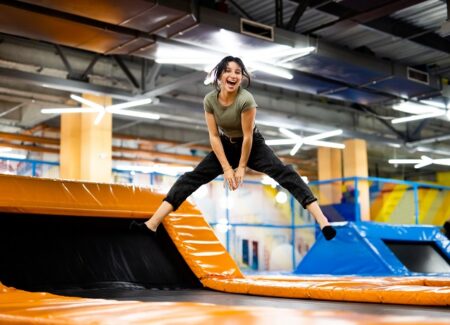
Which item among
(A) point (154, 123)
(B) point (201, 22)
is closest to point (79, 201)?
(B) point (201, 22)

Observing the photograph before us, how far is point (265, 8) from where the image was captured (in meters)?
7.87

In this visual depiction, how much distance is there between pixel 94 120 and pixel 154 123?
377 centimetres

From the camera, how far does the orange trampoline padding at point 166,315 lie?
1714 millimetres

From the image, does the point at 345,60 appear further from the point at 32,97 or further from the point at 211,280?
the point at 32,97

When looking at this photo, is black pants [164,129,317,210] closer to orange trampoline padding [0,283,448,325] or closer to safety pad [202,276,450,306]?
safety pad [202,276,450,306]

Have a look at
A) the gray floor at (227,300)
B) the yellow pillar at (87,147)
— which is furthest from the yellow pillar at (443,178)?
the gray floor at (227,300)

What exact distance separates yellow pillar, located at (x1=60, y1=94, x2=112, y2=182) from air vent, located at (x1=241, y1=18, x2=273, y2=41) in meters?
4.45

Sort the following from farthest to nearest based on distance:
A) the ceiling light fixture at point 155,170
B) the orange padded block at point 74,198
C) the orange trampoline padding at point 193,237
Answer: the ceiling light fixture at point 155,170, the orange padded block at point 74,198, the orange trampoline padding at point 193,237

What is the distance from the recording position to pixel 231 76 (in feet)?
9.46

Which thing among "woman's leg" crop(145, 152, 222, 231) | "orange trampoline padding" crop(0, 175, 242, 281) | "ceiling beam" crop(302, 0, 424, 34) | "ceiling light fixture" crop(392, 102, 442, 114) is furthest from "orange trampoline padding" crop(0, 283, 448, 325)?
"ceiling light fixture" crop(392, 102, 442, 114)

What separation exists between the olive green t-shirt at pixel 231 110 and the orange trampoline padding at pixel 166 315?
115cm

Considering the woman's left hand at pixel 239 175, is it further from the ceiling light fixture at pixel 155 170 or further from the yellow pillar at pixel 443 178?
the yellow pillar at pixel 443 178

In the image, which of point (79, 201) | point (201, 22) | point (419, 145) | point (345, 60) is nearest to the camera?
point (79, 201)

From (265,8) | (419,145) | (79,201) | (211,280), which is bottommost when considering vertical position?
(211,280)
